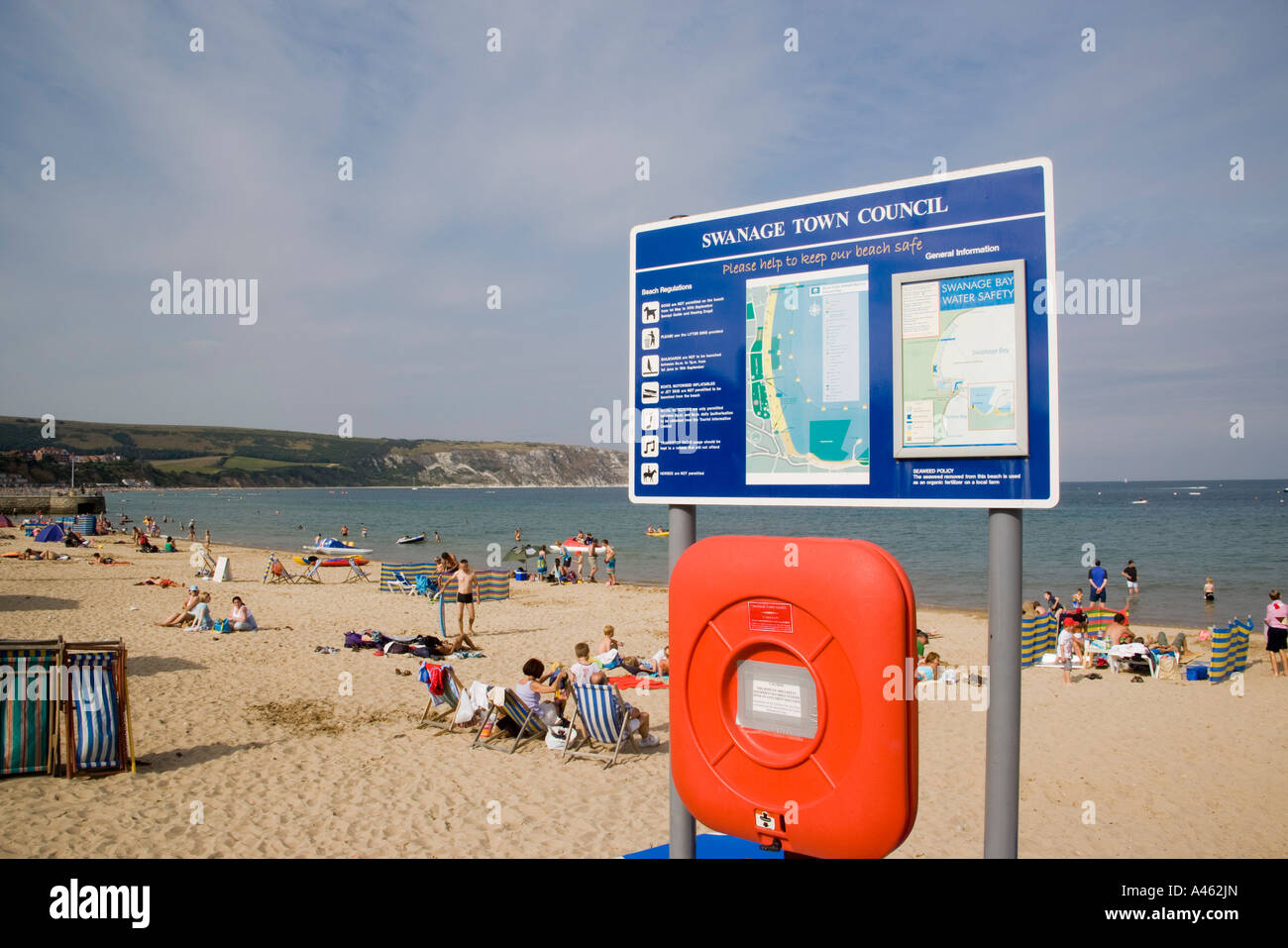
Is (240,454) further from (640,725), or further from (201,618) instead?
(640,725)

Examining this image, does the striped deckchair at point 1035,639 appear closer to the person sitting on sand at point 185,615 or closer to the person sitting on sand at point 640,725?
the person sitting on sand at point 640,725

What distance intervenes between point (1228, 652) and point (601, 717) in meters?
10.4

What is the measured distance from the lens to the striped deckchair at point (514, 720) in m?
7.98

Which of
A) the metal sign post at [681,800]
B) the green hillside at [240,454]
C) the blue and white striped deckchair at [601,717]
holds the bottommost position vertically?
the blue and white striped deckchair at [601,717]

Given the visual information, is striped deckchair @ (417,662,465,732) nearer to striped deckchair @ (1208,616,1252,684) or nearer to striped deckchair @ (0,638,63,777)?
striped deckchair @ (0,638,63,777)

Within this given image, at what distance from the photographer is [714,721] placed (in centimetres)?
197

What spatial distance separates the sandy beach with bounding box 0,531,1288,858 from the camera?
5.68 m

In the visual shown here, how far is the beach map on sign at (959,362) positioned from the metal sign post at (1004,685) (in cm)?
25

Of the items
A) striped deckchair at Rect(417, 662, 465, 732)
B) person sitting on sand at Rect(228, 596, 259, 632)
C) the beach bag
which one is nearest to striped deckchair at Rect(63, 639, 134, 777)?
striped deckchair at Rect(417, 662, 465, 732)

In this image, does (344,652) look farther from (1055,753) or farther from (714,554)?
(714,554)

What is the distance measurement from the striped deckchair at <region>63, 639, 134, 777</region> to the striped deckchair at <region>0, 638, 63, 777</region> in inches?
4.2

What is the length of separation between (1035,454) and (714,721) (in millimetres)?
1044

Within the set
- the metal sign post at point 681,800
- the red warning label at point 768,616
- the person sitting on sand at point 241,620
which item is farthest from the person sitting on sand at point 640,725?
the person sitting on sand at point 241,620
